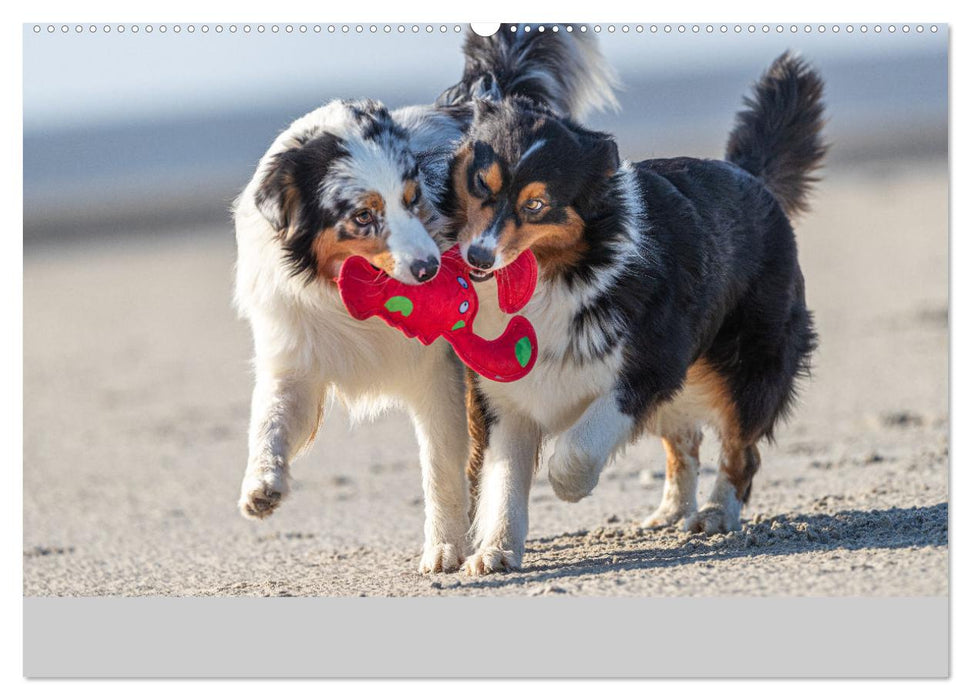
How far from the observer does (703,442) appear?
6496 millimetres

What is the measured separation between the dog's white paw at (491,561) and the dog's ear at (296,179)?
128 centimetres

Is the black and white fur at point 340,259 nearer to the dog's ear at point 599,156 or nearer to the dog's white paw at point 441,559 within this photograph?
the dog's white paw at point 441,559

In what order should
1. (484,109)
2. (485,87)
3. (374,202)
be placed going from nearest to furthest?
(374,202) → (484,109) → (485,87)

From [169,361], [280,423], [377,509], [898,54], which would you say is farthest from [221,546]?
[169,361]

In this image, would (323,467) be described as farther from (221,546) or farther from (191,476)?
(221,546)

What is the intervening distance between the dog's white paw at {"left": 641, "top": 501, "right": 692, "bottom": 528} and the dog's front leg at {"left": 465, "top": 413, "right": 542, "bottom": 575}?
1214 millimetres

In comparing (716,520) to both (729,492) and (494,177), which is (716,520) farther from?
(494,177)

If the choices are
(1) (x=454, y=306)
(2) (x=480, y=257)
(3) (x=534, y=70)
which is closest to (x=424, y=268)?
(2) (x=480, y=257)

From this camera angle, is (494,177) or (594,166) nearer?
(494,177)

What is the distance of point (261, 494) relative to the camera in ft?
16.3

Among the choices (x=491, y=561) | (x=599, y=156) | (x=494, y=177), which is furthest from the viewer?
(x=491, y=561)

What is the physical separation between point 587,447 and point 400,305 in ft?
2.47

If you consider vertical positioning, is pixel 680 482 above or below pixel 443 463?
below

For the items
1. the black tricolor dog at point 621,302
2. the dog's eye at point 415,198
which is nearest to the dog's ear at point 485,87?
the black tricolor dog at point 621,302
